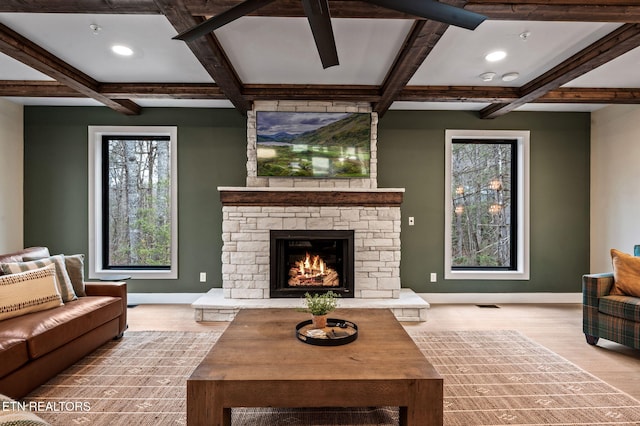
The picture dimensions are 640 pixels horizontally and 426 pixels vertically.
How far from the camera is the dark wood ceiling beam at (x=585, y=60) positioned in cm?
249

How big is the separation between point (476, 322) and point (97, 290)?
388 cm

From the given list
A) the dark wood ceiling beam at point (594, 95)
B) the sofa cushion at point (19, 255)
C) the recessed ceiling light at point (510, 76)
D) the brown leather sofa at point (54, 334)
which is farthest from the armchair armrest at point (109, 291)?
the dark wood ceiling beam at point (594, 95)

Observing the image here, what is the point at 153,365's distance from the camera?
2.75 metres

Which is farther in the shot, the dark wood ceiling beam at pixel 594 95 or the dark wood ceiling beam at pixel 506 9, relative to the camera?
the dark wood ceiling beam at pixel 594 95

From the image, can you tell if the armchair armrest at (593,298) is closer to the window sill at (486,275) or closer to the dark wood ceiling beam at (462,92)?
the window sill at (486,275)

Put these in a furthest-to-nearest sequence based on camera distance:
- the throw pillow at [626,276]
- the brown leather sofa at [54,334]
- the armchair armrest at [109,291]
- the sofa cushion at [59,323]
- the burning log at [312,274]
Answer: the burning log at [312,274] < the armchair armrest at [109,291] < the throw pillow at [626,276] < the sofa cushion at [59,323] < the brown leather sofa at [54,334]

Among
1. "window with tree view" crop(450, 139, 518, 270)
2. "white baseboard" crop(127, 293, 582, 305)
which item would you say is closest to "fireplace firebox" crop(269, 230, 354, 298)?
"white baseboard" crop(127, 293, 582, 305)

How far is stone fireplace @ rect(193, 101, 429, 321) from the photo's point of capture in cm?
404

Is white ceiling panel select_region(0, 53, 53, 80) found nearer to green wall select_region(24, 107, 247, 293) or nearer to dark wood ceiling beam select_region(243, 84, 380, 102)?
green wall select_region(24, 107, 247, 293)

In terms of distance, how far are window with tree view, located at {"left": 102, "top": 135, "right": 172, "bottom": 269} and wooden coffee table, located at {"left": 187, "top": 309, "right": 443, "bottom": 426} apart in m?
3.18

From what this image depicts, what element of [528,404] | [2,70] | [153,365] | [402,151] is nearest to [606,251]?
[402,151]

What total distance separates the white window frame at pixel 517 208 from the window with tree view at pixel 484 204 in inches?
3.7

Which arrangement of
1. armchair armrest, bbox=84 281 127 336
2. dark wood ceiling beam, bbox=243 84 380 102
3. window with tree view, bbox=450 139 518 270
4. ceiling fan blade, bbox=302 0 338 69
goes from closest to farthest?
1. ceiling fan blade, bbox=302 0 338 69
2. armchair armrest, bbox=84 281 127 336
3. dark wood ceiling beam, bbox=243 84 380 102
4. window with tree view, bbox=450 139 518 270

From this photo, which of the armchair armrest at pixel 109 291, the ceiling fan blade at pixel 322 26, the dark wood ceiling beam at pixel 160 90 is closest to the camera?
the ceiling fan blade at pixel 322 26
